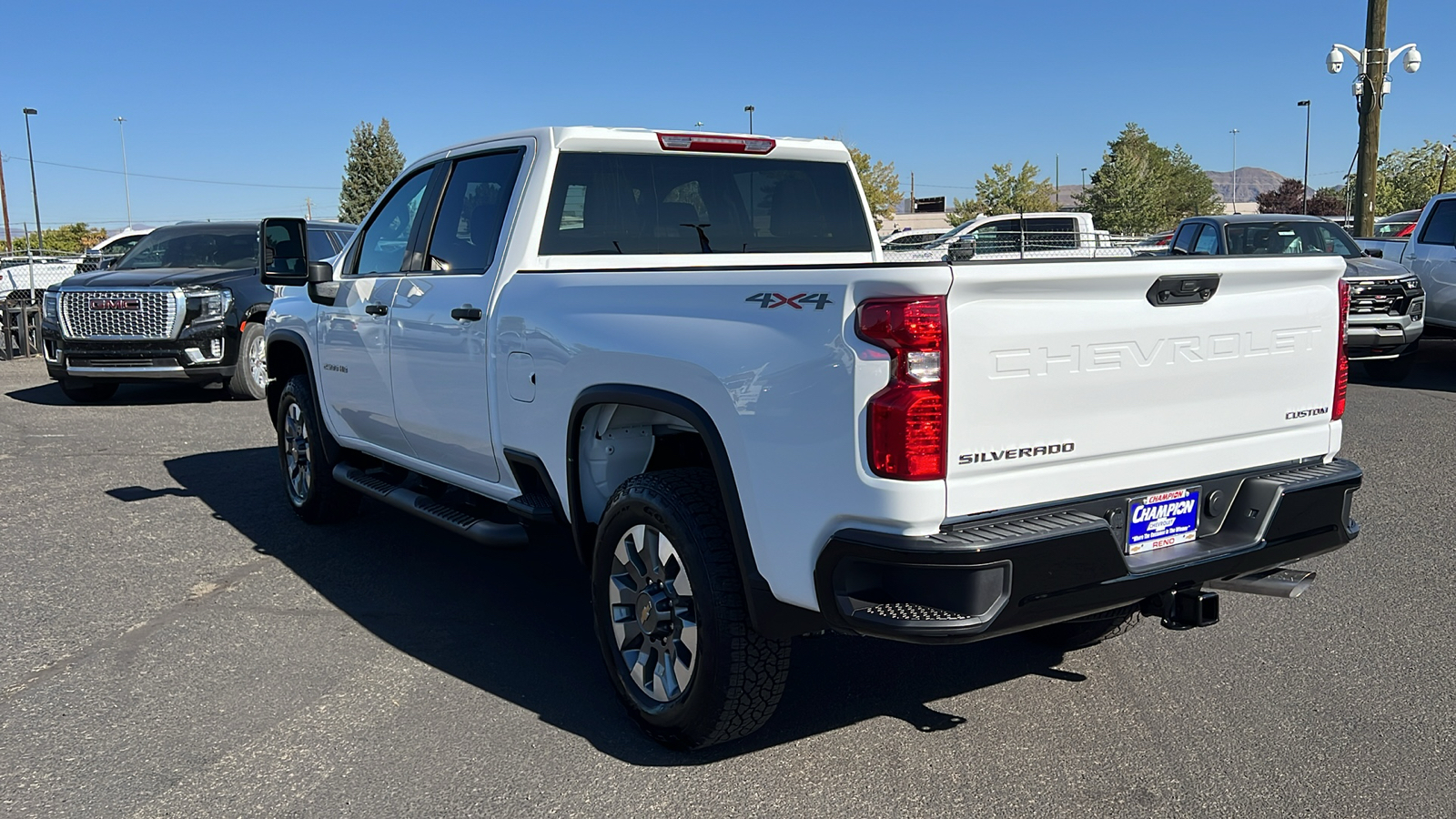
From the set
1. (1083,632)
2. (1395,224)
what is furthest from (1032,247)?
(1395,224)

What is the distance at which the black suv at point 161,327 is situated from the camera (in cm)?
1220

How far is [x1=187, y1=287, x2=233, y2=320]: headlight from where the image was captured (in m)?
12.2

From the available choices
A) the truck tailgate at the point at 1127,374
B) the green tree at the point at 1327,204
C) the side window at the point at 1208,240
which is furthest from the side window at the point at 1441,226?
the green tree at the point at 1327,204

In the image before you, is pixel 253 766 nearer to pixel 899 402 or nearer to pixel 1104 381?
pixel 899 402

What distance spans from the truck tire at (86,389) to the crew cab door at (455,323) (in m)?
8.90

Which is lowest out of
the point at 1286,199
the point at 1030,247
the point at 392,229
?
the point at 1030,247

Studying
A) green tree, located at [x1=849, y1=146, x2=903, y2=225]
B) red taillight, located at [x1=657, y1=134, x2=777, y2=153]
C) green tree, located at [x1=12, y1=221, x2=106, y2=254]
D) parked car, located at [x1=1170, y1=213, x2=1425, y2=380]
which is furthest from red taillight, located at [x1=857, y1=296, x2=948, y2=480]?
green tree, located at [x1=12, y1=221, x2=106, y2=254]

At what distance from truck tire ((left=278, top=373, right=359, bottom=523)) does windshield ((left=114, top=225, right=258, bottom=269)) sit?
6.90 m

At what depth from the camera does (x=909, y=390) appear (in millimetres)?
2951

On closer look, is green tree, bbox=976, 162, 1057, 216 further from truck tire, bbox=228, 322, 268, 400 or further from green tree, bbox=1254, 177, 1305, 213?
truck tire, bbox=228, 322, 268, 400

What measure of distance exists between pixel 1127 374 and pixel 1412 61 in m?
20.9

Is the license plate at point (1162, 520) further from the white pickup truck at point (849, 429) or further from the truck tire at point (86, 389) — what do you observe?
the truck tire at point (86, 389)

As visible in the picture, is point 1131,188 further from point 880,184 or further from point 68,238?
point 68,238

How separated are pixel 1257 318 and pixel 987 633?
53.9 inches
